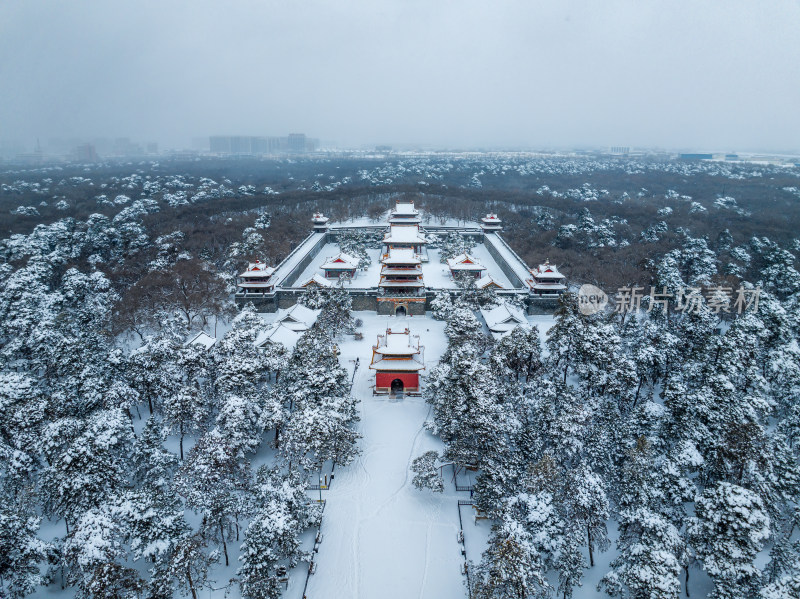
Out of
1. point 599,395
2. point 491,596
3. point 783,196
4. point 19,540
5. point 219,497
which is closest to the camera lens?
point 491,596

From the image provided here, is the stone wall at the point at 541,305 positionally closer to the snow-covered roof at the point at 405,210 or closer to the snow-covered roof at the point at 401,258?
the snow-covered roof at the point at 401,258

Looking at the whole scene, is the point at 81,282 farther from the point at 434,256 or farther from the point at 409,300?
the point at 434,256

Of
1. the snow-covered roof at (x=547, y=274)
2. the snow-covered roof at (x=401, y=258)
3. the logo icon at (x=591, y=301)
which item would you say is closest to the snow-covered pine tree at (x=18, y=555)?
the snow-covered roof at (x=401, y=258)

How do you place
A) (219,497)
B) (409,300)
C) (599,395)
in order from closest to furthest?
(219,497), (599,395), (409,300)

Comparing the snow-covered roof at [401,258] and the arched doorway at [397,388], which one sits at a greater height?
the snow-covered roof at [401,258]

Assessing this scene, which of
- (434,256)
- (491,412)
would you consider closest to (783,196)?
(434,256)

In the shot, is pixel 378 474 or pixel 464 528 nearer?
pixel 464 528
